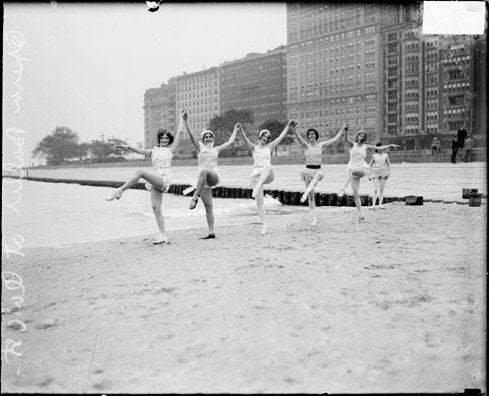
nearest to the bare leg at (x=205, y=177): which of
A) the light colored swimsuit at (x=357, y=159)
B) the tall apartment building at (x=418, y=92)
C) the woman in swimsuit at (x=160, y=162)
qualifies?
the woman in swimsuit at (x=160, y=162)

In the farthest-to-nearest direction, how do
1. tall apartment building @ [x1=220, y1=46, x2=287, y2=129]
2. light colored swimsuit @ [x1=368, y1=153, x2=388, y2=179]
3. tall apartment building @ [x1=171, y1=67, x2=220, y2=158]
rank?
tall apartment building @ [x1=220, y1=46, x2=287, y2=129], tall apartment building @ [x1=171, y1=67, x2=220, y2=158], light colored swimsuit @ [x1=368, y1=153, x2=388, y2=179]

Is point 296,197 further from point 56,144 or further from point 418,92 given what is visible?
point 418,92

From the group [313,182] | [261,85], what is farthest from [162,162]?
[261,85]

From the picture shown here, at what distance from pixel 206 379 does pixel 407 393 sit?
129 cm

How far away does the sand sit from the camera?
11.9ft

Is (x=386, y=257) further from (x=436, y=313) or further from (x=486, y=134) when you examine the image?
(x=486, y=134)

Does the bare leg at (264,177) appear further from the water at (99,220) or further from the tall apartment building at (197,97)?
the tall apartment building at (197,97)

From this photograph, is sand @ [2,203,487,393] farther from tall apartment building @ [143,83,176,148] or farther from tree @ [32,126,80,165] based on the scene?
tall apartment building @ [143,83,176,148]

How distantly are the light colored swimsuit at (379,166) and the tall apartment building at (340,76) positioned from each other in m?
54.3

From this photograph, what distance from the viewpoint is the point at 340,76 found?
306 feet

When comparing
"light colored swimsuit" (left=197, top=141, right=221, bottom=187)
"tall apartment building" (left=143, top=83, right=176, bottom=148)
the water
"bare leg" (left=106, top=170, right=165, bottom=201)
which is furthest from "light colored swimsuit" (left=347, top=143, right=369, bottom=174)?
"tall apartment building" (left=143, top=83, right=176, bottom=148)

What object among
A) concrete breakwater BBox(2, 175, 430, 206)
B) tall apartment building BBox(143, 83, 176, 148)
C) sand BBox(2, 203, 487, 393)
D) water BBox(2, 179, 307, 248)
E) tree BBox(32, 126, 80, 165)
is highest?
tall apartment building BBox(143, 83, 176, 148)

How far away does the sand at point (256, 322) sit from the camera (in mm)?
3619

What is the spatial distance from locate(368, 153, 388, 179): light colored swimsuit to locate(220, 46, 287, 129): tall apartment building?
242 feet
